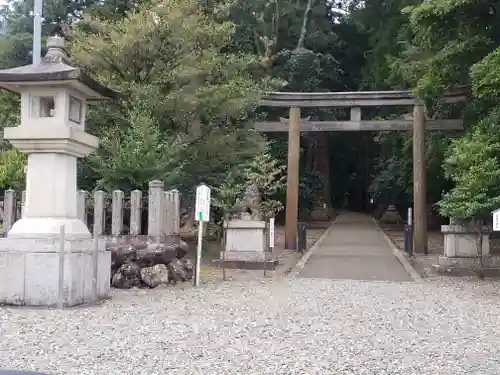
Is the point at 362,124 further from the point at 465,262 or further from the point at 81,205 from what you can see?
the point at 81,205

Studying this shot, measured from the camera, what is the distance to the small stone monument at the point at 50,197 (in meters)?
9.62

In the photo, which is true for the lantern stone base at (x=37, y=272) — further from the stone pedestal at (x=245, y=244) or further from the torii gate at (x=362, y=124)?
the torii gate at (x=362, y=124)

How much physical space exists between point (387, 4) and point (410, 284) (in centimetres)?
1918

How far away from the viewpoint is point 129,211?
47.3 feet

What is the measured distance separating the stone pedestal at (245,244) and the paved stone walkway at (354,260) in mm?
1264

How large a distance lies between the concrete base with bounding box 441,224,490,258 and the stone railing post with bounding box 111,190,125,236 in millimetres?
7470

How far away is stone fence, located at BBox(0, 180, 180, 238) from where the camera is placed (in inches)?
511

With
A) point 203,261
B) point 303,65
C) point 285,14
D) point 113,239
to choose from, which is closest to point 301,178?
point 303,65

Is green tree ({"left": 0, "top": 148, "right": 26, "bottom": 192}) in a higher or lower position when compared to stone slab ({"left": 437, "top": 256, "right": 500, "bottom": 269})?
higher

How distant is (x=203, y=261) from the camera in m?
17.0

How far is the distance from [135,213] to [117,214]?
379 mm

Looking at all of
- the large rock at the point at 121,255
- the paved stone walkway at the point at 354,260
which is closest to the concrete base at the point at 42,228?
the large rock at the point at 121,255

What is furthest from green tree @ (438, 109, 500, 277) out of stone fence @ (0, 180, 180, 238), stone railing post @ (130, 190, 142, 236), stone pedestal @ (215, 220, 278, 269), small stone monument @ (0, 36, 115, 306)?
small stone monument @ (0, 36, 115, 306)

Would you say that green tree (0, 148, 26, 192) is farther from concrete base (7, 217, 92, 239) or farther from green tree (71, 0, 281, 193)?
concrete base (7, 217, 92, 239)
